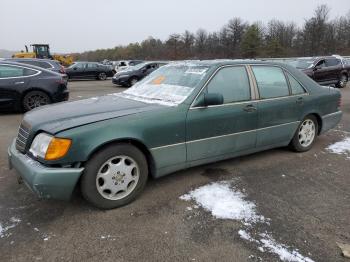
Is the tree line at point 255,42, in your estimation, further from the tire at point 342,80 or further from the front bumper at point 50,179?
the front bumper at point 50,179

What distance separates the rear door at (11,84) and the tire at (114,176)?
6583 mm

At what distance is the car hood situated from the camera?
3172 millimetres

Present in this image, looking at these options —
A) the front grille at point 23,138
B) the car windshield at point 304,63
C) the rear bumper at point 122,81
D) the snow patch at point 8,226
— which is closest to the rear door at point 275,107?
the front grille at point 23,138

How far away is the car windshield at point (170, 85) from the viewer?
3916 mm

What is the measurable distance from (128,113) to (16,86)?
650cm

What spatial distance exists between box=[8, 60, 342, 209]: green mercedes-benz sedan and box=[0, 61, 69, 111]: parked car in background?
17.0ft

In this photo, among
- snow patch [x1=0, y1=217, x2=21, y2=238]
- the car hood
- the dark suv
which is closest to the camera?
snow patch [x1=0, y1=217, x2=21, y2=238]

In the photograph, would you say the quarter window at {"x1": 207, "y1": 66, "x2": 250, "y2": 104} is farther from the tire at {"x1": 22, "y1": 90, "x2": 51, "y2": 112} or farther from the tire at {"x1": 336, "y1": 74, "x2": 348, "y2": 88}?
the tire at {"x1": 336, "y1": 74, "x2": 348, "y2": 88}

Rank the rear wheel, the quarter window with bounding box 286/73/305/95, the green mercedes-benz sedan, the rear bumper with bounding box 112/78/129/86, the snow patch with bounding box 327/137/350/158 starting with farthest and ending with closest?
the rear wheel < the rear bumper with bounding box 112/78/129/86 < the snow patch with bounding box 327/137/350/158 < the quarter window with bounding box 286/73/305/95 < the green mercedes-benz sedan

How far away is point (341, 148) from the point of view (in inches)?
219

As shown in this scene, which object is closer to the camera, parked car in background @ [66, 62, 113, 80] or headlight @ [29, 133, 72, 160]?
headlight @ [29, 133, 72, 160]

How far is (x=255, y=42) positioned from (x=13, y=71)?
54896 millimetres

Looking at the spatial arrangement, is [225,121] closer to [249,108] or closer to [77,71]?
[249,108]

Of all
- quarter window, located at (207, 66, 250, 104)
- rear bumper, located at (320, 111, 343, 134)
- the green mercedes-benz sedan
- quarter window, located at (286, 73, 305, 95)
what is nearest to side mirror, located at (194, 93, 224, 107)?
the green mercedes-benz sedan
